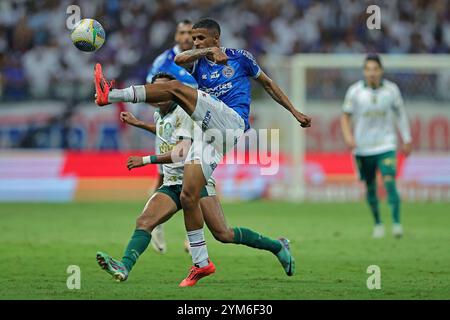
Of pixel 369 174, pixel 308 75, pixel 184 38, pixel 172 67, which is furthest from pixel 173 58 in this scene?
pixel 308 75

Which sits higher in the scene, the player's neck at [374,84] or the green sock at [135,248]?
the player's neck at [374,84]

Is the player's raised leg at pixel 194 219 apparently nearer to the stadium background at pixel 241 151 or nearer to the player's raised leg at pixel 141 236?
the player's raised leg at pixel 141 236

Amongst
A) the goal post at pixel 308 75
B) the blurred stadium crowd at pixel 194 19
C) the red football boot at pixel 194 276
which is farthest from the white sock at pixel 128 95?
the blurred stadium crowd at pixel 194 19

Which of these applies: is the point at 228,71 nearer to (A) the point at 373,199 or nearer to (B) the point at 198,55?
(B) the point at 198,55

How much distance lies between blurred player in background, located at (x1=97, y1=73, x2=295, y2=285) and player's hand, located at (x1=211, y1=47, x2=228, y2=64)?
1.08 meters

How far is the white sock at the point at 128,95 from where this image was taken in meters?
8.18

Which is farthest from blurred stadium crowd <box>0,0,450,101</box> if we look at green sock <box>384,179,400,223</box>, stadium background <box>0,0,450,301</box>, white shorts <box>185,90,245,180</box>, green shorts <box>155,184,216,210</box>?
white shorts <box>185,90,245,180</box>

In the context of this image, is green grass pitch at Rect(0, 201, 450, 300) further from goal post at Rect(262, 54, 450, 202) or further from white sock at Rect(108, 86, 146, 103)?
goal post at Rect(262, 54, 450, 202)

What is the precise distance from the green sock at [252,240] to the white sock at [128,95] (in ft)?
5.95

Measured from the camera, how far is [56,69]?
904 inches

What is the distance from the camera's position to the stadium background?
41.1ft

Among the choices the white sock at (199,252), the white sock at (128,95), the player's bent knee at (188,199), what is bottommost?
the white sock at (199,252)

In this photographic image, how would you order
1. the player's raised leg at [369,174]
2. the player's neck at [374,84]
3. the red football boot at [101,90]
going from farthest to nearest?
the player's neck at [374,84]
the player's raised leg at [369,174]
the red football boot at [101,90]

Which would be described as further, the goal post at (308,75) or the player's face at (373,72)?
the goal post at (308,75)
